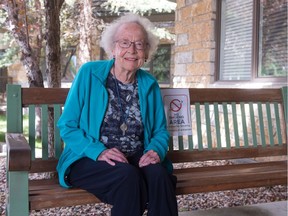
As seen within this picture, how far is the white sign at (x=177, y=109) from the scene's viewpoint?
9.86 feet

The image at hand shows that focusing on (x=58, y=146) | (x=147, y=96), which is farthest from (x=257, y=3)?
(x=58, y=146)

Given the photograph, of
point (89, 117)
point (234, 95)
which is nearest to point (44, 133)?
point (89, 117)

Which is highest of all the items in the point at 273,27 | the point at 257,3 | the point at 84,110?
the point at 257,3

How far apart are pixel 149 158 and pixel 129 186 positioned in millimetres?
287

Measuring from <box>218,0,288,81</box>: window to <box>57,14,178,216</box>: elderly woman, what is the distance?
270 cm

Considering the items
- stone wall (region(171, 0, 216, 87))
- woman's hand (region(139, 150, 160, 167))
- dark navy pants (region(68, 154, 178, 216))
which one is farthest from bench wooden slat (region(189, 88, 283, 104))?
stone wall (region(171, 0, 216, 87))

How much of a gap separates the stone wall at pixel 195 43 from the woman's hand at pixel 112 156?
3630mm

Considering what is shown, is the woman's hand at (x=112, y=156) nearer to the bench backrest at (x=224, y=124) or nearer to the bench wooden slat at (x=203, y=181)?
the bench wooden slat at (x=203, y=181)

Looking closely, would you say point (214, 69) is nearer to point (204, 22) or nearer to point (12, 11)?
point (204, 22)

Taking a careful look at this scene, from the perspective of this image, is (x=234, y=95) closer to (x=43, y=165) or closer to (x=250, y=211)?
(x=250, y=211)

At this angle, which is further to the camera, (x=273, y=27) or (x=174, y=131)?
(x=273, y=27)

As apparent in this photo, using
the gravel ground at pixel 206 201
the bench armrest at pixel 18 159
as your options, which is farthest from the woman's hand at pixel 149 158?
the gravel ground at pixel 206 201

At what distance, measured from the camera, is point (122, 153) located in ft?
7.54

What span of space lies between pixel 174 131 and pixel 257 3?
2807 mm
